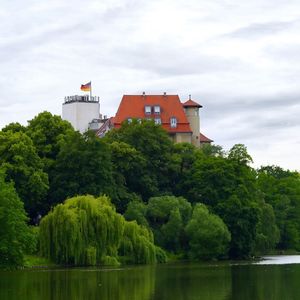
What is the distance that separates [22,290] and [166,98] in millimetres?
87875

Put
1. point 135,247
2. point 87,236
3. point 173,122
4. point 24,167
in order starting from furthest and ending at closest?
1. point 173,122
2. point 24,167
3. point 135,247
4. point 87,236

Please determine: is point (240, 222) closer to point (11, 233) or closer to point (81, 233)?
point (81, 233)

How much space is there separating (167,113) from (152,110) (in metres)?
2.27

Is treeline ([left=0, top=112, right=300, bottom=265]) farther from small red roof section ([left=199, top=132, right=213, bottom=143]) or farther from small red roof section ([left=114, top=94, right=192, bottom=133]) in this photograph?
small red roof section ([left=199, top=132, right=213, bottom=143])

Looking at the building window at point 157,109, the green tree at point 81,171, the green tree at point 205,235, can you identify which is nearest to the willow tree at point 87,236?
the green tree at point 205,235

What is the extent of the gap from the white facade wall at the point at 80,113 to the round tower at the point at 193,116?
23446 mm

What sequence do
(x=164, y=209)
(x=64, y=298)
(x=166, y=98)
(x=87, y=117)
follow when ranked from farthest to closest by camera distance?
(x=87, y=117) → (x=166, y=98) → (x=164, y=209) → (x=64, y=298)

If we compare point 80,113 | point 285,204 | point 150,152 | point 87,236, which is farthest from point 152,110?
point 87,236

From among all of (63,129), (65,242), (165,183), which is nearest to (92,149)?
(63,129)

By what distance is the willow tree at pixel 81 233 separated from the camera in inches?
2724

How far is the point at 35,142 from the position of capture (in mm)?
89750

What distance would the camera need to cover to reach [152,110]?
129m

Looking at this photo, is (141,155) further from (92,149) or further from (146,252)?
(146,252)

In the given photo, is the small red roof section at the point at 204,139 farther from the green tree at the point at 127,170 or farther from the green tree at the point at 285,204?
the green tree at the point at 127,170
